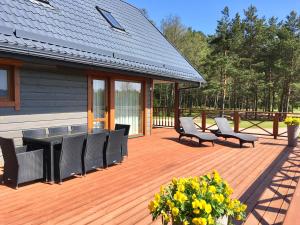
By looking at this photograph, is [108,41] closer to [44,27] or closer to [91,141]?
[44,27]

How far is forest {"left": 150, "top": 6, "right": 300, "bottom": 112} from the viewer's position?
89.4 ft

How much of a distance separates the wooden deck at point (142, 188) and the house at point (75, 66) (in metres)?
1.74

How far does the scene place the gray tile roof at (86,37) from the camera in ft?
17.1

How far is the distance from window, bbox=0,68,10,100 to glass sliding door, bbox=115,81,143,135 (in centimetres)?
359

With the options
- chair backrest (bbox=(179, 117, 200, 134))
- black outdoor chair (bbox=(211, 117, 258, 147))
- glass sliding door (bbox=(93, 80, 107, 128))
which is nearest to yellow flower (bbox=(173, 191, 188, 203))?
glass sliding door (bbox=(93, 80, 107, 128))

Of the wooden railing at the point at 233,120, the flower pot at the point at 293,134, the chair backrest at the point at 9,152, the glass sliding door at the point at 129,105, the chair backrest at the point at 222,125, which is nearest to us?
the chair backrest at the point at 9,152

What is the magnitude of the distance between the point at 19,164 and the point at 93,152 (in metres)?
1.31

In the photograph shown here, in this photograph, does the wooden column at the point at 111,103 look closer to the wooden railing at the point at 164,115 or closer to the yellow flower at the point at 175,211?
the wooden railing at the point at 164,115

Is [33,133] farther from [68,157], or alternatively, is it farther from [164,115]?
[164,115]

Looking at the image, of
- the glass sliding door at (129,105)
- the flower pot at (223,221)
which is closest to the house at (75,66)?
the glass sliding door at (129,105)

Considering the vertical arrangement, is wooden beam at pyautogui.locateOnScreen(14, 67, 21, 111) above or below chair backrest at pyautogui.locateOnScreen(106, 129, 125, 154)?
above

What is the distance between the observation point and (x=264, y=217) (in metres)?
3.33

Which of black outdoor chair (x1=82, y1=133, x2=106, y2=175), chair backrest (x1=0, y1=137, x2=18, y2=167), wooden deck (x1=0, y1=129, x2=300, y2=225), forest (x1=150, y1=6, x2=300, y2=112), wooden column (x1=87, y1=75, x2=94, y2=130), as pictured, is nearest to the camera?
wooden deck (x1=0, y1=129, x2=300, y2=225)

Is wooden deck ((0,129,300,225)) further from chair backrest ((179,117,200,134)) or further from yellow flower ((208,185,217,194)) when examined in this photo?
chair backrest ((179,117,200,134))
